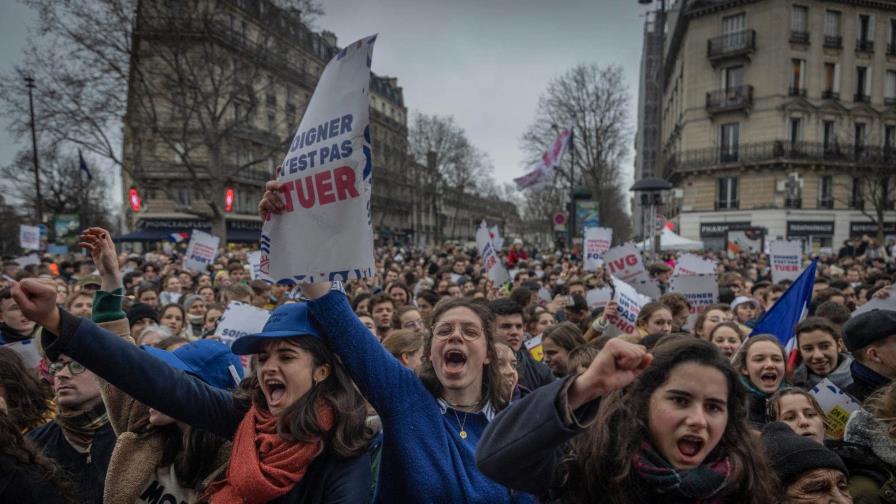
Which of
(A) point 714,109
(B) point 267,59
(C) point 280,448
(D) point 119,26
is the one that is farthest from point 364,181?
(A) point 714,109

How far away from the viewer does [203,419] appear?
2170mm

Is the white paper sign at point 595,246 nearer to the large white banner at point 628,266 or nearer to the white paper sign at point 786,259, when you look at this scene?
A: the white paper sign at point 786,259

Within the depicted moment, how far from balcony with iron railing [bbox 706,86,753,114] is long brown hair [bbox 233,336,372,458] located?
1500 inches

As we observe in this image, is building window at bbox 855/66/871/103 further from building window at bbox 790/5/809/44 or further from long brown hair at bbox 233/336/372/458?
long brown hair at bbox 233/336/372/458

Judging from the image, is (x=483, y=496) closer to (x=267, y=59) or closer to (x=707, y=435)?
(x=707, y=435)

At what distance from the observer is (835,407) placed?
3.13 metres

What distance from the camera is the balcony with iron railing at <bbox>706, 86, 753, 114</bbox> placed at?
3353 centimetres

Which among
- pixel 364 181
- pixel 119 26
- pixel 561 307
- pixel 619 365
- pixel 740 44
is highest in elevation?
pixel 740 44

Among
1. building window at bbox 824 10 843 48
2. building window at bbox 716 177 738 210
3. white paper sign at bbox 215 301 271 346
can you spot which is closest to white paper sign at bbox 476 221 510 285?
white paper sign at bbox 215 301 271 346

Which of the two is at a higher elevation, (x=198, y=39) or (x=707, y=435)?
(x=198, y=39)

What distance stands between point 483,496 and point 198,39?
74.9ft

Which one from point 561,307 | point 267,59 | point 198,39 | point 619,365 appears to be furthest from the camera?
point 267,59

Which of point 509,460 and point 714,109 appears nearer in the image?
point 509,460

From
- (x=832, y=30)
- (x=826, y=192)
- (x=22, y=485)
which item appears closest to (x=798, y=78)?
(x=832, y=30)
